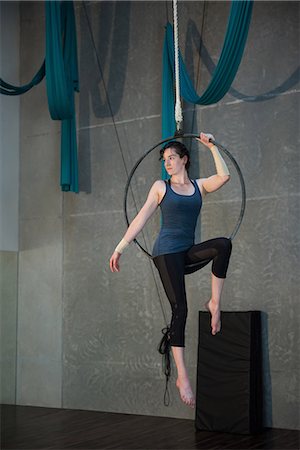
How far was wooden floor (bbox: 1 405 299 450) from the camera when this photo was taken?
5938 mm

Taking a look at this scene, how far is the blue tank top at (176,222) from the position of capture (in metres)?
3.93

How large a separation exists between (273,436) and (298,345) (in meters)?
0.84

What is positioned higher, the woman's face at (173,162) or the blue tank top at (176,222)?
the woman's face at (173,162)

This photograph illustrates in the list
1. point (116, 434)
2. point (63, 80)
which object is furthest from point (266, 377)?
point (63, 80)

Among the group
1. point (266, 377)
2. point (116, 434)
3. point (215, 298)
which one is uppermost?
point (215, 298)

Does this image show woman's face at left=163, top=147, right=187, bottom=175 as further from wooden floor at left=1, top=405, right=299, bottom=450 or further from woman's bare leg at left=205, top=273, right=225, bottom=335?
wooden floor at left=1, top=405, right=299, bottom=450

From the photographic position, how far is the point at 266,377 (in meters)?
6.66

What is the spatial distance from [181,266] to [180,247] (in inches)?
4.1

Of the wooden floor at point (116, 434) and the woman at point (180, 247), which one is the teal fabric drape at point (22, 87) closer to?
the wooden floor at point (116, 434)

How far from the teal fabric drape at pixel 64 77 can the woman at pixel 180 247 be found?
3.16 metres

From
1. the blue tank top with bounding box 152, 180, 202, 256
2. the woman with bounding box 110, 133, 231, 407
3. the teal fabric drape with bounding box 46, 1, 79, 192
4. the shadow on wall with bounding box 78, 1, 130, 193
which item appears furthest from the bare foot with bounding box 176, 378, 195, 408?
the shadow on wall with bounding box 78, 1, 130, 193

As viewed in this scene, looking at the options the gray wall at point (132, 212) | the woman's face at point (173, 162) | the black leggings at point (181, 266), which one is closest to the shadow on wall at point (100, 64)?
the gray wall at point (132, 212)

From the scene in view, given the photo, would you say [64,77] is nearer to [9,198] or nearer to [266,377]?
[9,198]

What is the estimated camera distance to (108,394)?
301 inches
